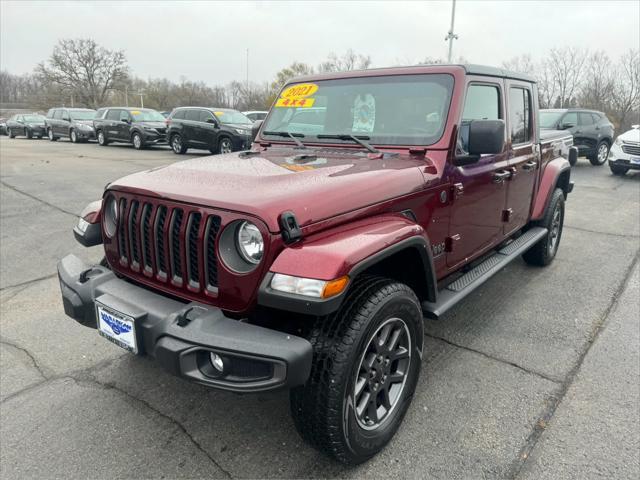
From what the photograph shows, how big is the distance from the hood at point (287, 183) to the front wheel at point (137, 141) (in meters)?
17.1

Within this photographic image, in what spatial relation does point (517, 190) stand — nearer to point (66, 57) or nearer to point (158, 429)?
point (158, 429)

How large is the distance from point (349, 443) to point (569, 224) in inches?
259

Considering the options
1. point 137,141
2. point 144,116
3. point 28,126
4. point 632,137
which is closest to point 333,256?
point 632,137

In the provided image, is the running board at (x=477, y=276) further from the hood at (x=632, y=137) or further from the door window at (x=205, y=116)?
the door window at (x=205, y=116)

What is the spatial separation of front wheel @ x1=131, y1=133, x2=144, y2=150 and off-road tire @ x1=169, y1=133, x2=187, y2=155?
2.20 m

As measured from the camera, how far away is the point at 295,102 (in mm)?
3740

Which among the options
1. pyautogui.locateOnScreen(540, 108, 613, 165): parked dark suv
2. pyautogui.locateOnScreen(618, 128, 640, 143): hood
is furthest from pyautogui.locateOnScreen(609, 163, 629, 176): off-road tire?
pyautogui.locateOnScreen(540, 108, 613, 165): parked dark suv

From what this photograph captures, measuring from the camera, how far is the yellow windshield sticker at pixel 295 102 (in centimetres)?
362

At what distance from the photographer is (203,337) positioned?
74.9 inches

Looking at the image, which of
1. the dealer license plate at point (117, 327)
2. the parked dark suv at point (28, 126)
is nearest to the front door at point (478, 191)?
the dealer license plate at point (117, 327)

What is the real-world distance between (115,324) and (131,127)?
1840cm

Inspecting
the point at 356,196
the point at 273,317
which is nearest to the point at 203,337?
the point at 273,317

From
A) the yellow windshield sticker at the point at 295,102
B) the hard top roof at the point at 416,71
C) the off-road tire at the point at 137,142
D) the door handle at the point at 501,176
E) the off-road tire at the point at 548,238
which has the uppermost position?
the hard top roof at the point at 416,71

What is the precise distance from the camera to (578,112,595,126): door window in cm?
1452
